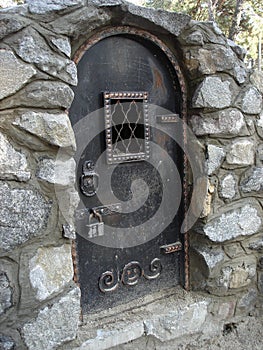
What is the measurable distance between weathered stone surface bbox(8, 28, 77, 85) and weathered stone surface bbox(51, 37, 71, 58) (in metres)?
0.03

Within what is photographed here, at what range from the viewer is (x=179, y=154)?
6.21ft

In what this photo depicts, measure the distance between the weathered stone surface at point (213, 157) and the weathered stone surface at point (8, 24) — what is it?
3.32ft

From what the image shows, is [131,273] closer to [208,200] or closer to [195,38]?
[208,200]

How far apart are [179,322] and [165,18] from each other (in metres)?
1.46

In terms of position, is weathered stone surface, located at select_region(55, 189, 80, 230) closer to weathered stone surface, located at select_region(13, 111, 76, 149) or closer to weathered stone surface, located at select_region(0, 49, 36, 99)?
weathered stone surface, located at select_region(13, 111, 76, 149)

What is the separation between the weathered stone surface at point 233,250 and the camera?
1.93 metres

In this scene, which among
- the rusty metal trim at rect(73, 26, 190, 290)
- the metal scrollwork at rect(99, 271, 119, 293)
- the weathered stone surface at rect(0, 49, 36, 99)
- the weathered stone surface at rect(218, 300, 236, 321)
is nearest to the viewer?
the weathered stone surface at rect(0, 49, 36, 99)

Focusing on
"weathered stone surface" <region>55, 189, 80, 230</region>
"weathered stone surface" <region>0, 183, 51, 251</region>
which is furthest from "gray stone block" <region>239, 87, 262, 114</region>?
"weathered stone surface" <region>0, 183, 51, 251</region>

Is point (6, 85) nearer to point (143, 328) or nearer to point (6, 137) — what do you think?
point (6, 137)

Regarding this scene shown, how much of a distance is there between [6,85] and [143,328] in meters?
1.26

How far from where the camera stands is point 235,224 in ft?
6.24

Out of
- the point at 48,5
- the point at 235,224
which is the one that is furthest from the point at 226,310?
the point at 48,5

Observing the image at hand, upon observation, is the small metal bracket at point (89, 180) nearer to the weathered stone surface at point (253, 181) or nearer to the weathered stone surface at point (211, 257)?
the weathered stone surface at point (211, 257)

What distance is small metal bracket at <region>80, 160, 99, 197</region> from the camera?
1.59 meters
